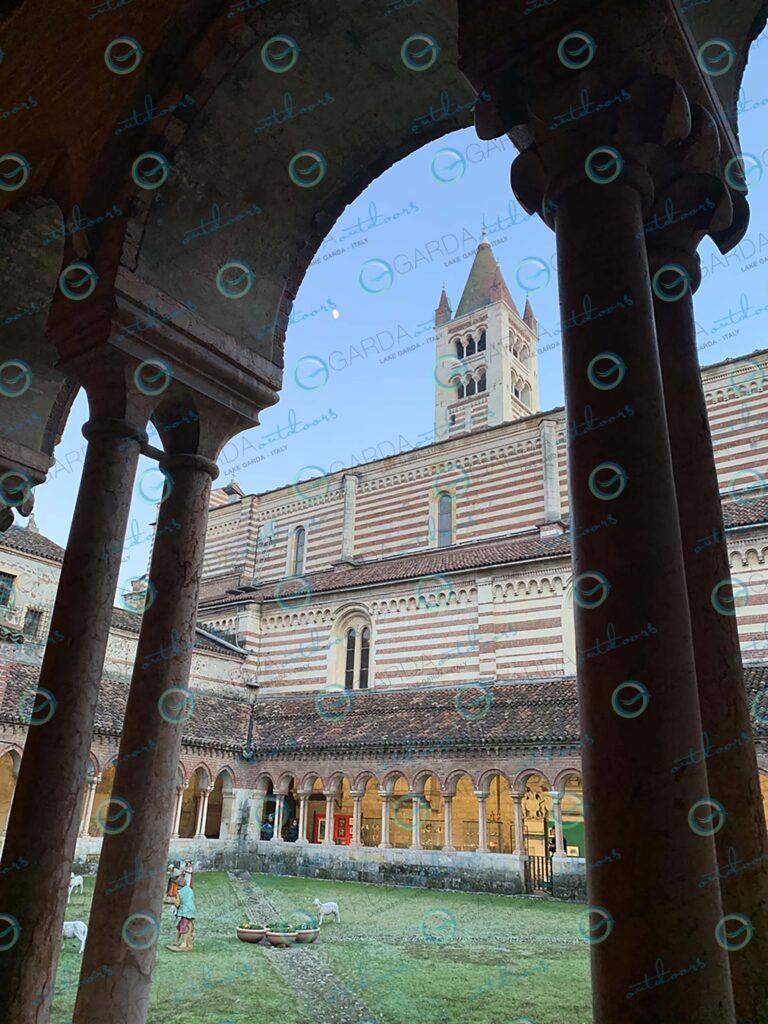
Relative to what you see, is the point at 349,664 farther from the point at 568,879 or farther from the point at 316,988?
the point at 316,988

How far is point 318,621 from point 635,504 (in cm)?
2654

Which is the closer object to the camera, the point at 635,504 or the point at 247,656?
the point at 635,504

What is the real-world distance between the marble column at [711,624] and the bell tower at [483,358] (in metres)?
41.5

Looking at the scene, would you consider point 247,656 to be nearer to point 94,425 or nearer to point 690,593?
point 94,425

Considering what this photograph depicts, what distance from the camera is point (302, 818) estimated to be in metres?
24.3

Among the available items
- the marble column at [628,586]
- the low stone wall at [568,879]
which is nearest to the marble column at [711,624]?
the marble column at [628,586]

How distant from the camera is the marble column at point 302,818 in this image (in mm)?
24047

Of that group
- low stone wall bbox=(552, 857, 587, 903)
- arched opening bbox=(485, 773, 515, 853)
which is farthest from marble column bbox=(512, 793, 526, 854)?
arched opening bbox=(485, 773, 515, 853)

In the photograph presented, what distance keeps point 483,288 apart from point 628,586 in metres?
51.2

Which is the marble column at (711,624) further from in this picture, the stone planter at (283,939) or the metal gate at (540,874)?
the metal gate at (540,874)

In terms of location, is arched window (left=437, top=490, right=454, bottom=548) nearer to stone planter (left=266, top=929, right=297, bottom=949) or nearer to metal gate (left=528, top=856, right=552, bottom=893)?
metal gate (left=528, top=856, right=552, bottom=893)

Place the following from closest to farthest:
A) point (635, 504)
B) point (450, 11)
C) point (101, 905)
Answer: point (635, 504) → point (101, 905) → point (450, 11)

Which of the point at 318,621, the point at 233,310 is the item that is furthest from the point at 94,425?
the point at 318,621

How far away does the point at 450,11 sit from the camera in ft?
15.9
